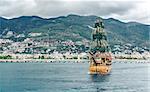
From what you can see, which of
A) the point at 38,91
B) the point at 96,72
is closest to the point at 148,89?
the point at 38,91

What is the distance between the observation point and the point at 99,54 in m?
122

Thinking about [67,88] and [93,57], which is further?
[93,57]

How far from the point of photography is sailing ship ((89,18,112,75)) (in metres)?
122

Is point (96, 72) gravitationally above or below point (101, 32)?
below

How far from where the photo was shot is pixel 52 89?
275 ft

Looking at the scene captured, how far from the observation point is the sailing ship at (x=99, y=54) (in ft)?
399

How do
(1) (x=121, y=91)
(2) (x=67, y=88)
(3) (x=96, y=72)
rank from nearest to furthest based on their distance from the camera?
1. (1) (x=121, y=91)
2. (2) (x=67, y=88)
3. (3) (x=96, y=72)

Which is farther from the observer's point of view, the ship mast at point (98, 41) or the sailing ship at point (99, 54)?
the ship mast at point (98, 41)

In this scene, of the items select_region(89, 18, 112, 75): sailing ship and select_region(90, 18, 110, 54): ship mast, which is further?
select_region(90, 18, 110, 54): ship mast

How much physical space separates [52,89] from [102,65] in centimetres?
4067

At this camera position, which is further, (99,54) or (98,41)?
(98,41)

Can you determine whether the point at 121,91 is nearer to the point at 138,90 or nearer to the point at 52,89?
the point at 138,90

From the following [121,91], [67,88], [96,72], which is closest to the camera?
[121,91]

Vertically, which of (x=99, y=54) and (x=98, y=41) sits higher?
(x=98, y=41)
